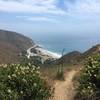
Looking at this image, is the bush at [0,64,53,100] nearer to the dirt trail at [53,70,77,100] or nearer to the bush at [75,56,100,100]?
the bush at [75,56,100,100]

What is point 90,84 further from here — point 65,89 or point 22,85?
point 22,85

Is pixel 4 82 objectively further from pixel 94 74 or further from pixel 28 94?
pixel 94 74

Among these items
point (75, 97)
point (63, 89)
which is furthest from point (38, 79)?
point (63, 89)

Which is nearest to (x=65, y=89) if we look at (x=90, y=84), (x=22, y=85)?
(x=90, y=84)

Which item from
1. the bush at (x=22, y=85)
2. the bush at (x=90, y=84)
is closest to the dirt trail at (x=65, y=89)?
the bush at (x=90, y=84)

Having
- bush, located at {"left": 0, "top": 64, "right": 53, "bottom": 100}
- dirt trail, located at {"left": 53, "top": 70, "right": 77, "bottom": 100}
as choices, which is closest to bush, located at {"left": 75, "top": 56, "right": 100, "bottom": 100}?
dirt trail, located at {"left": 53, "top": 70, "right": 77, "bottom": 100}

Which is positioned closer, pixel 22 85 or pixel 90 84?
pixel 22 85
